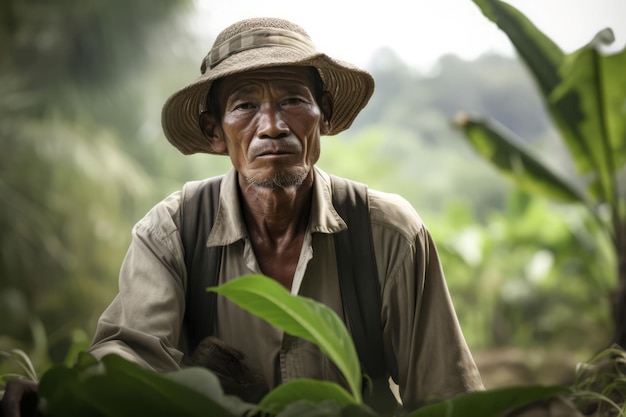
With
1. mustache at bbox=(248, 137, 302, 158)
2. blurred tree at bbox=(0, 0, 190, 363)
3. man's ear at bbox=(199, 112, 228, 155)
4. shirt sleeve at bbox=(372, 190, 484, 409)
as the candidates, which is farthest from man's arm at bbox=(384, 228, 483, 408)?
blurred tree at bbox=(0, 0, 190, 363)

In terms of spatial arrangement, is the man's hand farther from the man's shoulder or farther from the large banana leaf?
the large banana leaf

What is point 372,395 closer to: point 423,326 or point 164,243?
point 423,326

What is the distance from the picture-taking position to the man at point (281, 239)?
1.13 meters

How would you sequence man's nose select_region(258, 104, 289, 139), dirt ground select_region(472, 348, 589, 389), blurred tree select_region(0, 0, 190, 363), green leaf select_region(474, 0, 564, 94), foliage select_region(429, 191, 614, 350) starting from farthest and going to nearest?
blurred tree select_region(0, 0, 190, 363)
foliage select_region(429, 191, 614, 350)
dirt ground select_region(472, 348, 589, 389)
green leaf select_region(474, 0, 564, 94)
man's nose select_region(258, 104, 289, 139)

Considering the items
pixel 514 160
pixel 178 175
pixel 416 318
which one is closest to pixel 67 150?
pixel 178 175

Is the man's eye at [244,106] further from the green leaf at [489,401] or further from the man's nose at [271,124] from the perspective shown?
the green leaf at [489,401]

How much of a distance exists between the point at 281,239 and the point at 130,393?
63 cm

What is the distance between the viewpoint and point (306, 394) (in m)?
0.70

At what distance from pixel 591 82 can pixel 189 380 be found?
5.47ft

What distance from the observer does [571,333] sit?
139 inches

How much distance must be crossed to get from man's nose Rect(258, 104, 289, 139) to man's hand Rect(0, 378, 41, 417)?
1.60 feet

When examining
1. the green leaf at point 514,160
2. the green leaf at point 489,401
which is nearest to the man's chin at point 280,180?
the green leaf at point 489,401

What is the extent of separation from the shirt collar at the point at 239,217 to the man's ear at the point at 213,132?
0.19 feet

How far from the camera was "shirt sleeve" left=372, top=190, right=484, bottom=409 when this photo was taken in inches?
44.1
